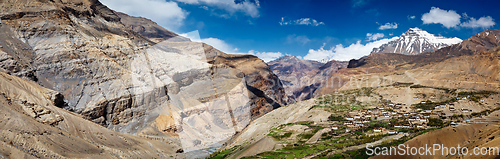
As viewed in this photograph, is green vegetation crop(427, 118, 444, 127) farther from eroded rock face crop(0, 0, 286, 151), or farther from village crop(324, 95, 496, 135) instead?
eroded rock face crop(0, 0, 286, 151)

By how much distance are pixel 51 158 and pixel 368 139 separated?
53765 millimetres

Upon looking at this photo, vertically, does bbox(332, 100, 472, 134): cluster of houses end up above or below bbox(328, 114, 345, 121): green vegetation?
above

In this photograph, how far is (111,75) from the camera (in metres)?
86.2

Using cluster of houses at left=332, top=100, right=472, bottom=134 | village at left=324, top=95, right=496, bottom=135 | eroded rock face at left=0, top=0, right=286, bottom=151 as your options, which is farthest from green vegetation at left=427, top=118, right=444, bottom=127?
eroded rock face at left=0, top=0, right=286, bottom=151

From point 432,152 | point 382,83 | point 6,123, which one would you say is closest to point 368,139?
point 432,152

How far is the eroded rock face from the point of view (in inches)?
2908

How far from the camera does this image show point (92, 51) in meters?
86.8

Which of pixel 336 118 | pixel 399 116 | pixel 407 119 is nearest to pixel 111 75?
pixel 336 118

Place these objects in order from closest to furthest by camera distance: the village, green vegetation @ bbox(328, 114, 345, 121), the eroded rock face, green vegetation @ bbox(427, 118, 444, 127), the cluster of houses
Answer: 1. green vegetation @ bbox(427, 118, 444, 127)
2. the village
3. the cluster of houses
4. green vegetation @ bbox(328, 114, 345, 121)
5. the eroded rock face

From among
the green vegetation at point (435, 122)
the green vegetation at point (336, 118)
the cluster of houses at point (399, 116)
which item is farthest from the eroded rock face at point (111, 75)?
the green vegetation at point (435, 122)

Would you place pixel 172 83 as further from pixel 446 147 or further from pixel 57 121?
pixel 446 147

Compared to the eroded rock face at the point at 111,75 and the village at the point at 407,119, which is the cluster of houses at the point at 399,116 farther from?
the eroded rock face at the point at 111,75

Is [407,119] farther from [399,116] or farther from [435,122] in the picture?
[435,122]

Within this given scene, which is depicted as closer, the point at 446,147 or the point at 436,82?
the point at 446,147
